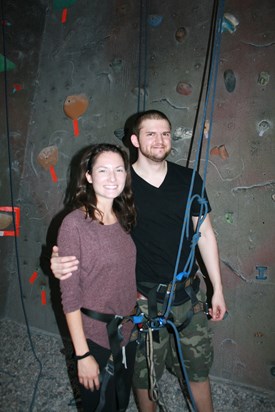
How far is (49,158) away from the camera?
2562 mm

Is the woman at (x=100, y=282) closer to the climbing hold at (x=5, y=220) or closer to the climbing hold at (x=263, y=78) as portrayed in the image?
the climbing hold at (x=263, y=78)

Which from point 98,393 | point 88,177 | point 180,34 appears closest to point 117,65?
point 180,34

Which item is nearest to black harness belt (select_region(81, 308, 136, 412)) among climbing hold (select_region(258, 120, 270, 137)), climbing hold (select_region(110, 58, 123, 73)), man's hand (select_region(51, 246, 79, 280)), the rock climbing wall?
man's hand (select_region(51, 246, 79, 280))

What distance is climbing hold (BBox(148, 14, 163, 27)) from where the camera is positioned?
210 cm

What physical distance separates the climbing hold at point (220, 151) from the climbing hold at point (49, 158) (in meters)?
1.36

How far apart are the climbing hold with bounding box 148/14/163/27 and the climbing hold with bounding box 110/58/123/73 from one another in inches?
13.5

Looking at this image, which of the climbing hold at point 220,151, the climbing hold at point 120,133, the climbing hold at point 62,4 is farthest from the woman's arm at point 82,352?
the climbing hold at point 62,4

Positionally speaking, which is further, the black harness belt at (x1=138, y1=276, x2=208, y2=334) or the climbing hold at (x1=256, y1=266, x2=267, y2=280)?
the climbing hold at (x1=256, y1=266, x2=267, y2=280)

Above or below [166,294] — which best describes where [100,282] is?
above

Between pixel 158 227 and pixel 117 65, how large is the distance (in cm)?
144

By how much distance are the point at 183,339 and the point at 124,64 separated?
6.52ft

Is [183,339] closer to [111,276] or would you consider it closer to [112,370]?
[112,370]

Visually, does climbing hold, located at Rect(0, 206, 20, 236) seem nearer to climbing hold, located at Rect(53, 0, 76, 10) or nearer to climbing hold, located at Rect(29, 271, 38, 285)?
climbing hold, located at Rect(29, 271, 38, 285)

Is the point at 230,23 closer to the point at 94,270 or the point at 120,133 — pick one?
the point at 120,133
